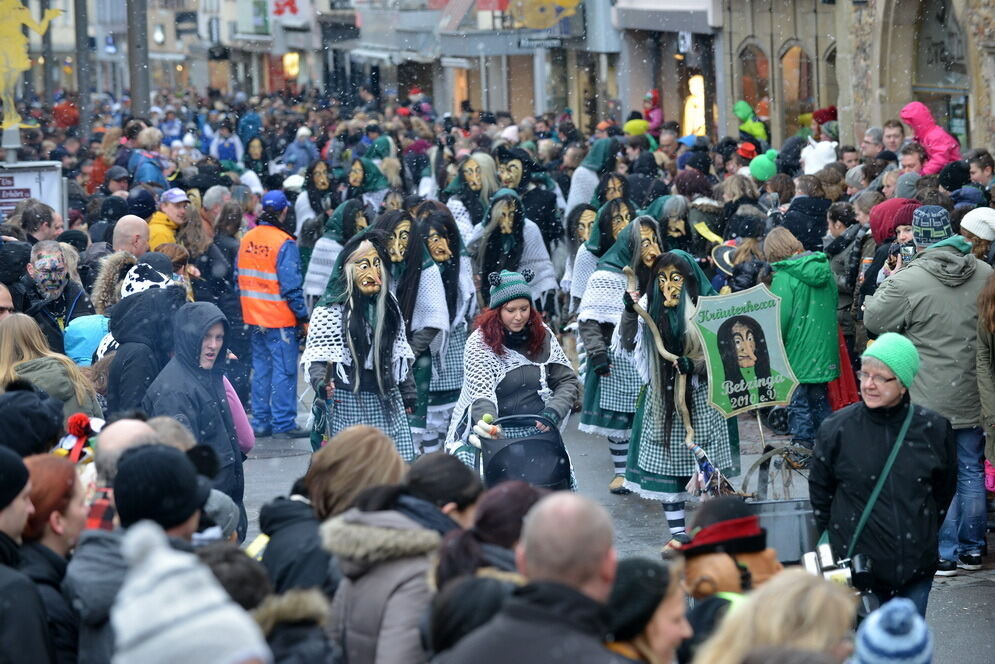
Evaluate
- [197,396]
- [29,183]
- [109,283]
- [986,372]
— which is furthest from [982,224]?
[29,183]

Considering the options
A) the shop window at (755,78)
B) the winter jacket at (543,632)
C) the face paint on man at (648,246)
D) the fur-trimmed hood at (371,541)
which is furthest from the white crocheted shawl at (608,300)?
the shop window at (755,78)

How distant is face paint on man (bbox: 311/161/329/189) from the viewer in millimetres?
15430

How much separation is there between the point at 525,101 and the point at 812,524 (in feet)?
120

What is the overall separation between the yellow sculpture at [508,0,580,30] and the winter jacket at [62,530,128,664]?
91.7 ft

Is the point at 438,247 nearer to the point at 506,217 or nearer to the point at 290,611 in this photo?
the point at 506,217

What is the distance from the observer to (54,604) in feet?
14.6

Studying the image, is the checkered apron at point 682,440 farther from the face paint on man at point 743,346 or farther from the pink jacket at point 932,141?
the pink jacket at point 932,141

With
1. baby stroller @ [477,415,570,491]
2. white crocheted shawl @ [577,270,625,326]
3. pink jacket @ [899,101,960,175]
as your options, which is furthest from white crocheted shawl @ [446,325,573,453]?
pink jacket @ [899,101,960,175]

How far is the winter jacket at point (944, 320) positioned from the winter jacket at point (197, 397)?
322 centimetres

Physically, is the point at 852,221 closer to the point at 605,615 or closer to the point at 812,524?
the point at 812,524

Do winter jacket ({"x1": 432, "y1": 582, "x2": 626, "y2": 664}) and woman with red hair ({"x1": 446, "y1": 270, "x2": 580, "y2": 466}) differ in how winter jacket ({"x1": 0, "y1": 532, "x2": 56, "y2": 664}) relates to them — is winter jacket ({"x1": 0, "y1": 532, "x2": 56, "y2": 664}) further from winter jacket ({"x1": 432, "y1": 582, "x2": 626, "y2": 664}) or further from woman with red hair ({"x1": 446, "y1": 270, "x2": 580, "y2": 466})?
woman with red hair ({"x1": 446, "y1": 270, "x2": 580, "y2": 466})

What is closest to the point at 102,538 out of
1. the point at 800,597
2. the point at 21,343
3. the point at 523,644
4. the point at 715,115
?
the point at 523,644

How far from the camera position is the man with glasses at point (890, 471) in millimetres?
5871

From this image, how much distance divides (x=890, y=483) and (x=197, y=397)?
306 centimetres
